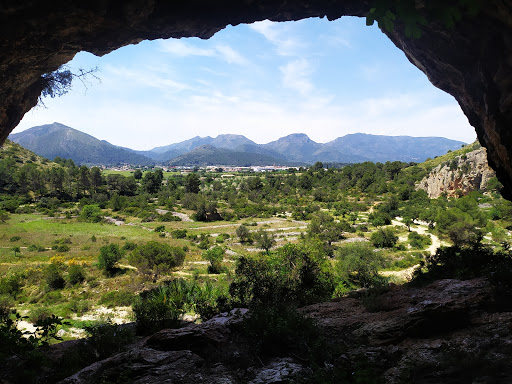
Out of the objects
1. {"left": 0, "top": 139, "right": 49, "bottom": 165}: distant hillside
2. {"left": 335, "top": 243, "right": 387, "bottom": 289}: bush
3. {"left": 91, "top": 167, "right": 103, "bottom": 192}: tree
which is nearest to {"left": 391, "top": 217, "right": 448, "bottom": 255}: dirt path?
{"left": 335, "top": 243, "right": 387, "bottom": 289}: bush

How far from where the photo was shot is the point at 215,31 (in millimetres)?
9031

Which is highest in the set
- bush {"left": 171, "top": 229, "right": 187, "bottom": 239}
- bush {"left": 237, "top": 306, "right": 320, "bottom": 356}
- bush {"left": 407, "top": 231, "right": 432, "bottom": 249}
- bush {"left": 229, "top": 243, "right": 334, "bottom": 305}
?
bush {"left": 237, "top": 306, "right": 320, "bottom": 356}

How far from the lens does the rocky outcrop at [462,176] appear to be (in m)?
58.4

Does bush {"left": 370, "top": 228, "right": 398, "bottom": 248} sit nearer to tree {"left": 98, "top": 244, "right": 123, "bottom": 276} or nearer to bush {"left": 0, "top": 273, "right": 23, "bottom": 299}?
tree {"left": 98, "top": 244, "right": 123, "bottom": 276}

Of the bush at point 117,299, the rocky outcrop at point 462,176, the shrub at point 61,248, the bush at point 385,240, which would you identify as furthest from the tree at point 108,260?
the rocky outcrop at point 462,176

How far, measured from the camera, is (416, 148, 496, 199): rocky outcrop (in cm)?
5838

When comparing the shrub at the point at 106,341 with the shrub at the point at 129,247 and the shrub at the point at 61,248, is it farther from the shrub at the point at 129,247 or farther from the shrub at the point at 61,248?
the shrub at the point at 61,248

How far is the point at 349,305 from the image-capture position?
9711 mm

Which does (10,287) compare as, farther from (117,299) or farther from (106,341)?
(106,341)

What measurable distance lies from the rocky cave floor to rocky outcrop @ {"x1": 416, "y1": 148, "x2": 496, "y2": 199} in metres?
69.1

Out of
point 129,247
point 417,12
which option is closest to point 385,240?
point 129,247

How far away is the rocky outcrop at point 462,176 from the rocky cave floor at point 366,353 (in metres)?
69.1

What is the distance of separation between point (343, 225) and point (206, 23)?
45556 mm

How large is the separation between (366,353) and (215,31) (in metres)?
10.9
